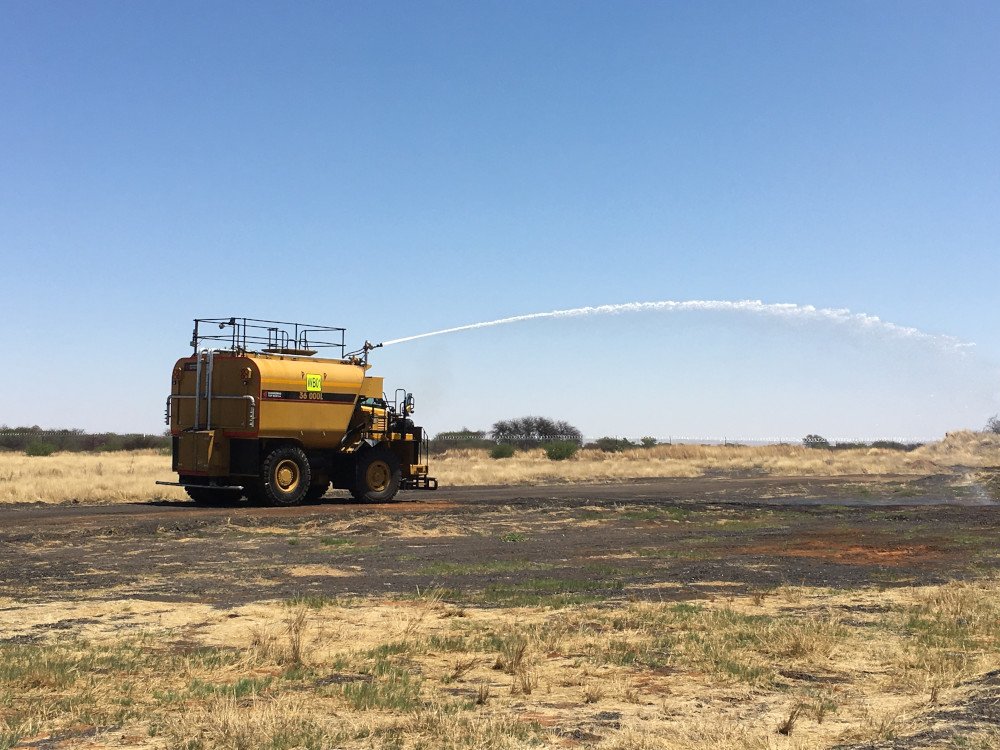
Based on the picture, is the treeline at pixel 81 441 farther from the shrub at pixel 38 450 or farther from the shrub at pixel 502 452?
the shrub at pixel 502 452

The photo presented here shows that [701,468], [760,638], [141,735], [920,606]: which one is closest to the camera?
[141,735]

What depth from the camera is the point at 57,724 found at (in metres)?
7.98

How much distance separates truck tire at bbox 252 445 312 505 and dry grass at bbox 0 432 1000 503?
7.10 meters

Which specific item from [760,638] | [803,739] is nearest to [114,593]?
[760,638]

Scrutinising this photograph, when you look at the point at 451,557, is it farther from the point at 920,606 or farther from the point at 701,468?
the point at 701,468

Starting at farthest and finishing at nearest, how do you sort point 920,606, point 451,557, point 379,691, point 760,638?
point 451,557, point 920,606, point 760,638, point 379,691

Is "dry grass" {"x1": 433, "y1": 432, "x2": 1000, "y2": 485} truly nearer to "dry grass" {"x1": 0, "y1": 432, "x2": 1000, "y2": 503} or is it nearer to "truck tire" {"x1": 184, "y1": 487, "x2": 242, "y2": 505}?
"dry grass" {"x1": 0, "y1": 432, "x2": 1000, "y2": 503}

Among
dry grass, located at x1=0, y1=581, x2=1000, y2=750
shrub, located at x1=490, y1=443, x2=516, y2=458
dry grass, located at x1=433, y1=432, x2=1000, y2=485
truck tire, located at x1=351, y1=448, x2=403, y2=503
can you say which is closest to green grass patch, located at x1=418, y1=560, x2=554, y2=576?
dry grass, located at x1=0, y1=581, x2=1000, y2=750

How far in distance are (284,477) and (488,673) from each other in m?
19.7

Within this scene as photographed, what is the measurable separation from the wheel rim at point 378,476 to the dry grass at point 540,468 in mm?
7516

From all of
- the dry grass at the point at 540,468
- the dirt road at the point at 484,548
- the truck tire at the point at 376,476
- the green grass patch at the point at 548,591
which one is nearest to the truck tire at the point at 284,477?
the dirt road at the point at 484,548

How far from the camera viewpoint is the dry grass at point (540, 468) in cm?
3462

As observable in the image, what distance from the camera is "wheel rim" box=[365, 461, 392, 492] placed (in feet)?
101

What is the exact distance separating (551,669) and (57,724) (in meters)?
4.39
